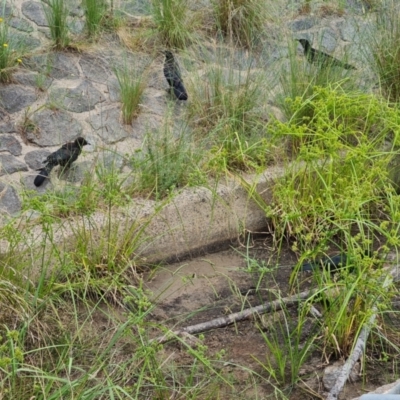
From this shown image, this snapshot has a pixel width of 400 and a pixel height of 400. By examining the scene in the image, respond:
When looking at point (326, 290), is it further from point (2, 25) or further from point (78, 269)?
point (2, 25)

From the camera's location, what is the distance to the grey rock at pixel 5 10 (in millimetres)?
6652

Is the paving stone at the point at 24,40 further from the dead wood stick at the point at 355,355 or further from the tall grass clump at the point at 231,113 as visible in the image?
the dead wood stick at the point at 355,355

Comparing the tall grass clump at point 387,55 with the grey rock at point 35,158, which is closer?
the grey rock at point 35,158

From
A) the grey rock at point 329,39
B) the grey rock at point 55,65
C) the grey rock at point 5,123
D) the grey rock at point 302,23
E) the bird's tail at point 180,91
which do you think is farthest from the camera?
the grey rock at point 302,23

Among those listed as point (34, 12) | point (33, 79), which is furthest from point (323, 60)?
point (34, 12)

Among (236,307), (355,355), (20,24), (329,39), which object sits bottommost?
(236,307)

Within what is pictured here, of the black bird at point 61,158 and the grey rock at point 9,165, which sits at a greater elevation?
the black bird at point 61,158

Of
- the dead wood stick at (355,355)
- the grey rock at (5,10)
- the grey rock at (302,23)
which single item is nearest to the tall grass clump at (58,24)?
the grey rock at (5,10)

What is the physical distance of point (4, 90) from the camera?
6.09m

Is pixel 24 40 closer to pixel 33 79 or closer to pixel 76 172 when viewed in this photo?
pixel 33 79

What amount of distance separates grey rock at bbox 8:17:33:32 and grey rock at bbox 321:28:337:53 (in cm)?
219

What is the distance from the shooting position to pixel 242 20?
23.2 ft

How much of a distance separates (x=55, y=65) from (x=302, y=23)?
220cm

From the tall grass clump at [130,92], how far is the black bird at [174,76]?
19 centimetres
